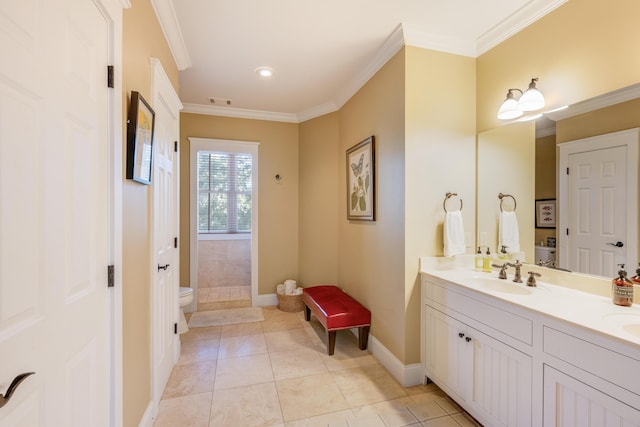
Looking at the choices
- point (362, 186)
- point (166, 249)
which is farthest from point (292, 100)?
point (166, 249)

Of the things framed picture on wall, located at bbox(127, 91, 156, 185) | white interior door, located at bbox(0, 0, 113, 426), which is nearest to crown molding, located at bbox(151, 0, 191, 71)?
framed picture on wall, located at bbox(127, 91, 156, 185)

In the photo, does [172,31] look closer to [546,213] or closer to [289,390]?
[289,390]

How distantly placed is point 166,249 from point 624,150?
9.75 feet

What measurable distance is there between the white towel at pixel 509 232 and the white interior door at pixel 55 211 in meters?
2.53

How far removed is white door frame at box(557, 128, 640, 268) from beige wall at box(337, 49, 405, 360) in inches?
38.3

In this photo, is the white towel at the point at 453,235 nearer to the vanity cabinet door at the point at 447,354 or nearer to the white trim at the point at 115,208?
the vanity cabinet door at the point at 447,354

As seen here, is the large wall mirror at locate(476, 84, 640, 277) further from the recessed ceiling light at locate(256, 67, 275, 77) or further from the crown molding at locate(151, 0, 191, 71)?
the crown molding at locate(151, 0, 191, 71)

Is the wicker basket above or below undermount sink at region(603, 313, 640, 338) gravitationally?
below

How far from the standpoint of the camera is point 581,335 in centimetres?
121

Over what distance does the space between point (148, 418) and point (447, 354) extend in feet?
6.36

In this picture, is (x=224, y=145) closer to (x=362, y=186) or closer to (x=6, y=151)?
(x=362, y=186)

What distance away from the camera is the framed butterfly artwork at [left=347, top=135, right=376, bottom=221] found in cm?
266

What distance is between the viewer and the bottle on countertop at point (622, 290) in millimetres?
1414

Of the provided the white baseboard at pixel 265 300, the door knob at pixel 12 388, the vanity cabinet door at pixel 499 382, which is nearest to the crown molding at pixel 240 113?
the white baseboard at pixel 265 300
